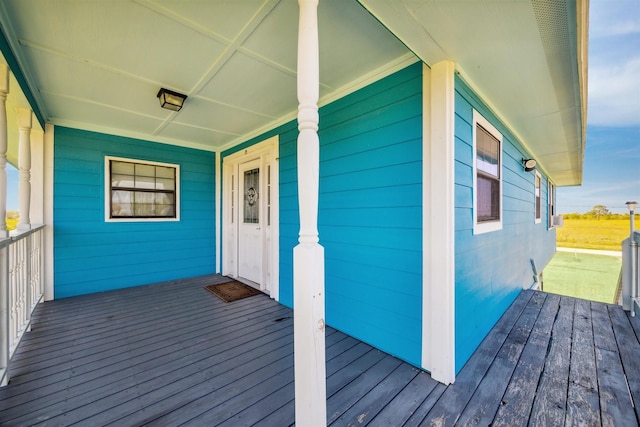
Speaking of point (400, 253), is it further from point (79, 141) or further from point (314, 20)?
point (79, 141)

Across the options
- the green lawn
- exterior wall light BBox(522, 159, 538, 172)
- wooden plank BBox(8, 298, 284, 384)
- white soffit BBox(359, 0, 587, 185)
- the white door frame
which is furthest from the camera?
the green lawn

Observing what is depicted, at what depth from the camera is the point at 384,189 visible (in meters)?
2.14

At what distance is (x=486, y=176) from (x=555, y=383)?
5.86 feet

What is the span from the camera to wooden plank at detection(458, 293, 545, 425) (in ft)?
4.77

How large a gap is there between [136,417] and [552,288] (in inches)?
383

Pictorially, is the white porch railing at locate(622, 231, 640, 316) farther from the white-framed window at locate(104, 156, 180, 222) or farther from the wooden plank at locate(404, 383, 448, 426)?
the white-framed window at locate(104, 156, 180, 222)

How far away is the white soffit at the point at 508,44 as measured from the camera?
1337mm

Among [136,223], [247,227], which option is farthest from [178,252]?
[247,227]

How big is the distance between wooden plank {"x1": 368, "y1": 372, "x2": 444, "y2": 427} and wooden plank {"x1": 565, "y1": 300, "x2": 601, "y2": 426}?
0.74 m

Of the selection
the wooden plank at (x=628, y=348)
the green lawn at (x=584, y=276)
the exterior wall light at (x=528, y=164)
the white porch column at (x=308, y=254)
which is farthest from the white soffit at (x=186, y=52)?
the green lawn at (x=584, y=276)

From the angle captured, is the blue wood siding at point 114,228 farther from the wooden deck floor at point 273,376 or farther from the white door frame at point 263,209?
the wooden deck floor at point 273,376

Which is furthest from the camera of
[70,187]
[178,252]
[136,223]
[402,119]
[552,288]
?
[552,288]

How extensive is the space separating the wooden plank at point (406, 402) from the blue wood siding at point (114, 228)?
4.12 m

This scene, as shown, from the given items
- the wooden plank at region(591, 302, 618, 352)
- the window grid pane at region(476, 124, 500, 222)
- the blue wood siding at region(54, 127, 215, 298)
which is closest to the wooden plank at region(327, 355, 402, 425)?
the window grid pane at region(476, 124, 500, 222)
